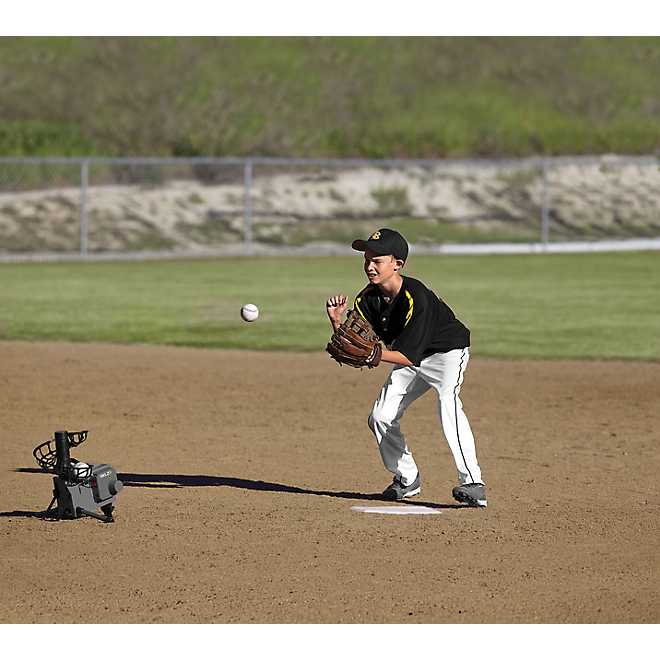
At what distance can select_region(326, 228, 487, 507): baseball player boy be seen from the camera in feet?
28.7

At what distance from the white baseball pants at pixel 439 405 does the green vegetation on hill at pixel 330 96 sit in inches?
1811

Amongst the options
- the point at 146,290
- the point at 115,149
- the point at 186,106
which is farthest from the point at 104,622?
the point at 186,106

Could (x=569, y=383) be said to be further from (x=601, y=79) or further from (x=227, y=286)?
(x=601, y=79)

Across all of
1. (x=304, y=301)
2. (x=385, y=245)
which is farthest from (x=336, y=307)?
(x=304, y=301)

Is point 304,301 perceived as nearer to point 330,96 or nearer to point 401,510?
point 401,510

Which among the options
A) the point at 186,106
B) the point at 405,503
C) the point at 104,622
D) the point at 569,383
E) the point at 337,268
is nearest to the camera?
the point at 104,622

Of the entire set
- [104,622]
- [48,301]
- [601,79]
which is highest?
[601,79]

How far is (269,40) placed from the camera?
260 feet

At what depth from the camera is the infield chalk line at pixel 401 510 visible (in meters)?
9.18

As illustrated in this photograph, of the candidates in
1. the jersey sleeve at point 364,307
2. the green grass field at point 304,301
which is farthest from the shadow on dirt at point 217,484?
the green grass field at point 304,301

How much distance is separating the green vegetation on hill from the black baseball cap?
4630 centimetres

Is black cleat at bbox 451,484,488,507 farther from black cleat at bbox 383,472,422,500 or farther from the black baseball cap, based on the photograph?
the black baseball cap

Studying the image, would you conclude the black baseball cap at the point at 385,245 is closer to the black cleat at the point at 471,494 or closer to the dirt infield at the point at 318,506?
the black cleat at the point at 471,494

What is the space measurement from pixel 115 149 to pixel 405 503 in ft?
166
